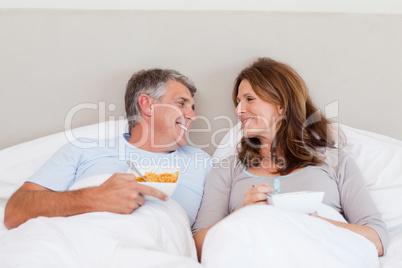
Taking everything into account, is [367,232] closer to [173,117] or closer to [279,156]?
[279,156]

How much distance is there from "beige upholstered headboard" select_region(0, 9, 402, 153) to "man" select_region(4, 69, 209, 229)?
145 mm

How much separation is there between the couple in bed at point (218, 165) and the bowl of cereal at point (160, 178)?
0.03 meters

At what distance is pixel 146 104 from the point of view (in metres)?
1.69

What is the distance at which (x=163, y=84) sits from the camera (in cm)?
169

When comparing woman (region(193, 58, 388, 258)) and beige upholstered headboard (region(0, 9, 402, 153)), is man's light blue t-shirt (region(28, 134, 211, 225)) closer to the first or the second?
woman (region(193, 58, 388, 258))

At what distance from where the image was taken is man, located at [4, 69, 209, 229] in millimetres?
1161

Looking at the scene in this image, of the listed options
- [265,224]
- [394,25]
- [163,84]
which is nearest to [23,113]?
[163,84]

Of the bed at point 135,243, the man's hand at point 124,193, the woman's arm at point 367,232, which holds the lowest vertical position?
the woman's arm at point 367,232

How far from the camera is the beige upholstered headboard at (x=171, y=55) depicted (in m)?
1.81

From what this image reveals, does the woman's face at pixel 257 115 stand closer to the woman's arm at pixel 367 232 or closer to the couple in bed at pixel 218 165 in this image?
the couple in bed at pixel 218 165

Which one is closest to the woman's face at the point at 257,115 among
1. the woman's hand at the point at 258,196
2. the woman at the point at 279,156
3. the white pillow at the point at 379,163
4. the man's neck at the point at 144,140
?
the woman at the point at 279,156

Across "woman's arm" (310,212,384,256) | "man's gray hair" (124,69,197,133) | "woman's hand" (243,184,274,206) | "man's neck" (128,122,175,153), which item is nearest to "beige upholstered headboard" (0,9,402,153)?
"man's gray hair" (124,69,197,133)

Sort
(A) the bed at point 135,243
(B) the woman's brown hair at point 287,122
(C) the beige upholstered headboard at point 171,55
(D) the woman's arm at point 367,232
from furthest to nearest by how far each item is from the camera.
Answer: (C) the beige upholstered headboard at point 171,55
(B) the woman's brown hair at point 287,122
(D) the woman's arm at point 367,232
(A) the bed at point 135,243

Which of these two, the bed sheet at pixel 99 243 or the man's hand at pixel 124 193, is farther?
the man's hand at pixel 124 193
